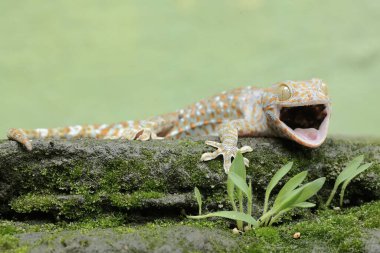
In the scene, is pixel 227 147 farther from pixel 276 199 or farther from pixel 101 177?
pixel 101 177

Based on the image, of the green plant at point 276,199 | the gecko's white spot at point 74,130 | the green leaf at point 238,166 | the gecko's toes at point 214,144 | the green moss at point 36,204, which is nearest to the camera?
the green plant at point 276,199

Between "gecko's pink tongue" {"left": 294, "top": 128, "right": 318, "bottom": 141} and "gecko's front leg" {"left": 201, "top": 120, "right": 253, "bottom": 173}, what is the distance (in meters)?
0.32

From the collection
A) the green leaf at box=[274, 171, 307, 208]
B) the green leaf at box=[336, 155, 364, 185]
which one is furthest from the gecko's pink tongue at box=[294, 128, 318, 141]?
the green leaf at box=[274, 171, 307, 208]

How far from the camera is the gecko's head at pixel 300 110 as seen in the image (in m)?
2.78

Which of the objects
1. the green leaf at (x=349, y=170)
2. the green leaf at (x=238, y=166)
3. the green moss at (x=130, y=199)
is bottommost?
the green moss at (x=130, y=199)

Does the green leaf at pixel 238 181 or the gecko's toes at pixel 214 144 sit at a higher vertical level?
the gecko's toes at pixel 214 144

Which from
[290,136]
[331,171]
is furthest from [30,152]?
[331,171]

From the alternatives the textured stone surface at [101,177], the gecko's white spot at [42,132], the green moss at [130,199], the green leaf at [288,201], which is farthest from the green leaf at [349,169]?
the gecko's white spot at [42,132]

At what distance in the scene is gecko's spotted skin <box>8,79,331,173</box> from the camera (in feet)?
8.98

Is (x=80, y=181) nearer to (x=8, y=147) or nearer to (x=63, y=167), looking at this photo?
(x=63, y=167)

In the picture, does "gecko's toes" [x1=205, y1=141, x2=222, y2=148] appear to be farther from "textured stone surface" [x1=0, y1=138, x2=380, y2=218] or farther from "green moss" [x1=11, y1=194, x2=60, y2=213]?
"green moss" [x1=11, y1=194, x2=60, y2=213]

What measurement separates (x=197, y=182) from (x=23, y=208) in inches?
31.2

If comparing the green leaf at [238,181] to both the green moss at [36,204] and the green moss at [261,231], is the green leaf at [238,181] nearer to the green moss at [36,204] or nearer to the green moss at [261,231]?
the green moss at [261,231]

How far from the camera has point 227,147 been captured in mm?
2666
